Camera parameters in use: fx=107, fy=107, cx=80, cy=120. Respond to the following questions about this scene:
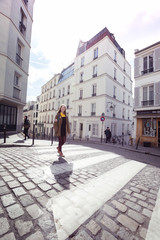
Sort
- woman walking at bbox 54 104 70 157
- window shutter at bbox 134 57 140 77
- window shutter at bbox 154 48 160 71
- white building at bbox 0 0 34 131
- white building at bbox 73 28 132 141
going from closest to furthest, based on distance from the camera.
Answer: woman walking at bbox 54 104 70 157
white building at bbox 0 0 34 131
window shutter at bbox 154 48 160 71
window shutter at bbox 134 57 140 77
white building at bbox 73 28 132 141

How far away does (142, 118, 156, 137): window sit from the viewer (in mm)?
11030

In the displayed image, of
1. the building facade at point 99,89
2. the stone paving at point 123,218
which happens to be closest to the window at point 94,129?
the building facade at point 99,89

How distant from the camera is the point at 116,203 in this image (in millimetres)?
1644

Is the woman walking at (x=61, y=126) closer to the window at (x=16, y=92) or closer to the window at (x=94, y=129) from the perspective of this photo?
the window at (x=16, y=92)

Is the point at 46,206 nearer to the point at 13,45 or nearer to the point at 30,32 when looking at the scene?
the point at 13,45

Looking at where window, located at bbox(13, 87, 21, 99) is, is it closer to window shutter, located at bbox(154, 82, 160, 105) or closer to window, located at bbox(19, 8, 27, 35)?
window, located at bbox(19, 8, 27, 35)

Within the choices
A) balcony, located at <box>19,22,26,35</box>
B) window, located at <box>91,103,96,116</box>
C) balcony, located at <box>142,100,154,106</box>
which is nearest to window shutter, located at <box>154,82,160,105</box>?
balcony, located at <box>142,100,154,106</box>

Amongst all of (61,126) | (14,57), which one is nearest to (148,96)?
(61,126)

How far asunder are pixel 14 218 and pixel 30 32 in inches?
692

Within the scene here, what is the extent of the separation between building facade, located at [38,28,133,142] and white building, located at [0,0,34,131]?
9.70 metres

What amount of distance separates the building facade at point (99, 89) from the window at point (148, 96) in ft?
14.4

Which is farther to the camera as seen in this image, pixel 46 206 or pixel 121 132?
pixel 121 132

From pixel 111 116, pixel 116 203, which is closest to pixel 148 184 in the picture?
pixel 116 203

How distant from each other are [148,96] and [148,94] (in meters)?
0.22
